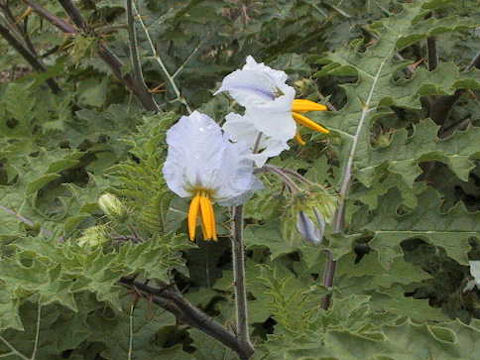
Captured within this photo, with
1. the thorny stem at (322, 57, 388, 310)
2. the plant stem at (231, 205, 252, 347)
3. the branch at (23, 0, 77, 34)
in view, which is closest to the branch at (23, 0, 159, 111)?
the branch at (23, 0, 77, 34)

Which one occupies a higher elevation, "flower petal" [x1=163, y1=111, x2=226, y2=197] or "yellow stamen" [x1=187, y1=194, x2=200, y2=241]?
"flower petal" [x1=163, y1=111, x2=226, y2=197]

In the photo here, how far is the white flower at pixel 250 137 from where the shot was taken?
4.32ft

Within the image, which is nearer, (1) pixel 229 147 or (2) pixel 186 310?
(1) pixel 229 147

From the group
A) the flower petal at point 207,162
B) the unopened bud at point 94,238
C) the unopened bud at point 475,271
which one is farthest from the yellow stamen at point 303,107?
the unopened bud at point 475,271

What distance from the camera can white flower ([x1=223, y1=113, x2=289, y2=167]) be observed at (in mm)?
1316

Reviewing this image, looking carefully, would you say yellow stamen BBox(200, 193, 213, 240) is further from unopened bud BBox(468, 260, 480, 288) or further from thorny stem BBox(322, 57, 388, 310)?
unopened bud BBox(468, 260, 480, 288)

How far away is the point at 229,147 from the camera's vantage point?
1.31m

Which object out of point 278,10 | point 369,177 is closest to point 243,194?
point 369,177

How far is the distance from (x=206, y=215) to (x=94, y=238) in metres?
0.31

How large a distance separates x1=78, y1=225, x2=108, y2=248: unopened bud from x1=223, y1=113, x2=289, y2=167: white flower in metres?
0.36

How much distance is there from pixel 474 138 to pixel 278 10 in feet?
3.56

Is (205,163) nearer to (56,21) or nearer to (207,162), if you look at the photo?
(207,162)

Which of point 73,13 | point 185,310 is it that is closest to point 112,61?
point 73,13

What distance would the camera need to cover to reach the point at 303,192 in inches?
51.9
